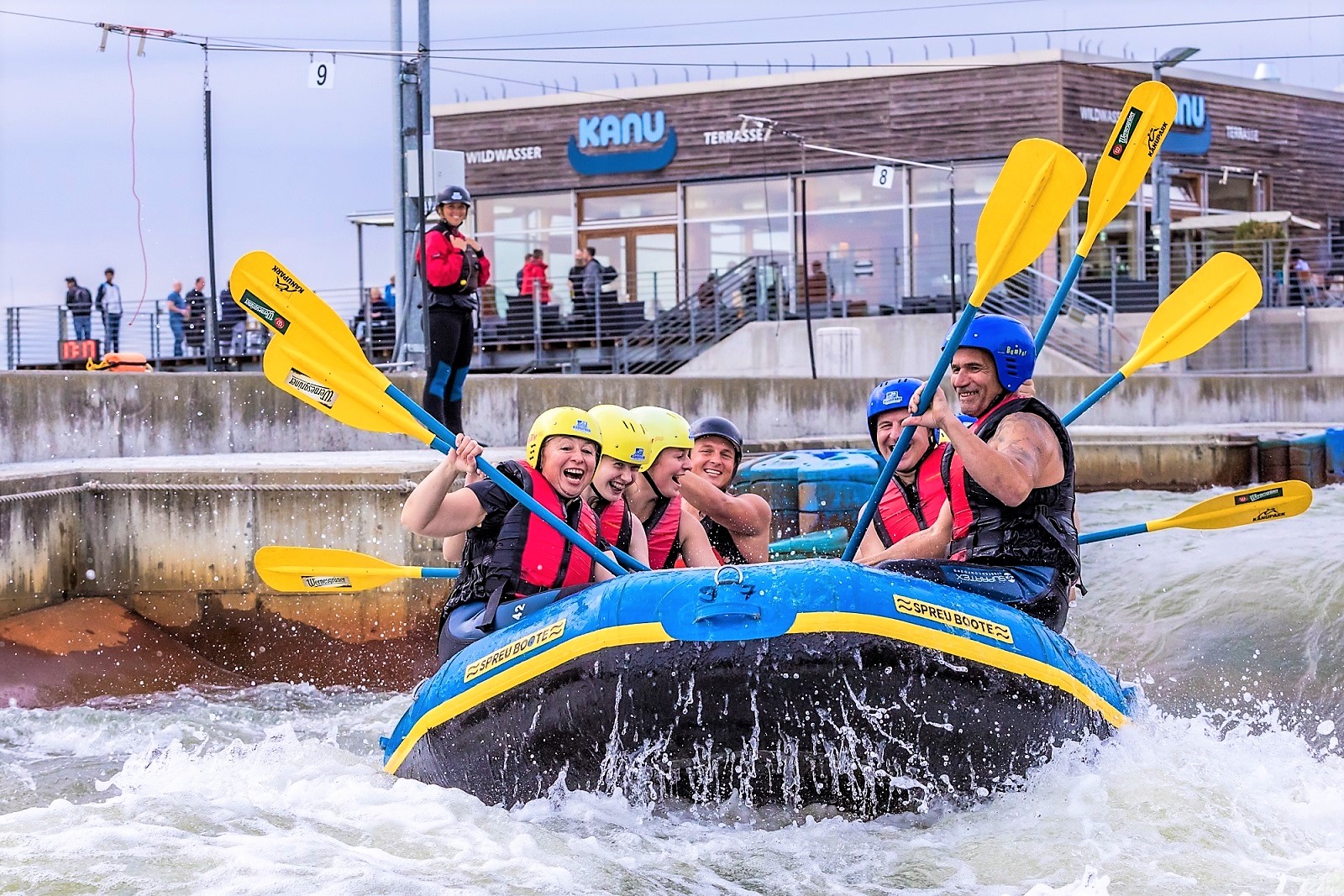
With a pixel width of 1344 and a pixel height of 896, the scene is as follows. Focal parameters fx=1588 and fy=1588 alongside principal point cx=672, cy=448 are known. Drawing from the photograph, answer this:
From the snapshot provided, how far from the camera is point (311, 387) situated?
222 inches

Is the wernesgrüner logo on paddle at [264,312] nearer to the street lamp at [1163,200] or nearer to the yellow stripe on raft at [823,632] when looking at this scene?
the yellow stripe on raft at [823,632]

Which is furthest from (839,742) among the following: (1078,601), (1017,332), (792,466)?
(1078,601)

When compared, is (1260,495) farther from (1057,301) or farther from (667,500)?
(667,500)

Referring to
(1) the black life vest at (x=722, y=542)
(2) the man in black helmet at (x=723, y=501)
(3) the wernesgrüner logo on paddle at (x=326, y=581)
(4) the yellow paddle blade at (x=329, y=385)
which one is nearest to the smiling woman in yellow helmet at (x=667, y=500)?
(2) the man in black helmet at (x=723, y=501)

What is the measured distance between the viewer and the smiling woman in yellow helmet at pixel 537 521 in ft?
17.4

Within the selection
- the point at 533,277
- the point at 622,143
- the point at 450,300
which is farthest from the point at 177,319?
the point at 450,300

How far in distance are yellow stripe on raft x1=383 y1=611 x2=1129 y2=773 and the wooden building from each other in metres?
17.0

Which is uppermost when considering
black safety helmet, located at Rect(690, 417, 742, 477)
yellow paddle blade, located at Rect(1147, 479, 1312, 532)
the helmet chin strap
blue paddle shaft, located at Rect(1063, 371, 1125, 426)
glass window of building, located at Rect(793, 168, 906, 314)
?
glass window of building, located at Rect(793, 168, 906, 314)

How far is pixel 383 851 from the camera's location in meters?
4.63

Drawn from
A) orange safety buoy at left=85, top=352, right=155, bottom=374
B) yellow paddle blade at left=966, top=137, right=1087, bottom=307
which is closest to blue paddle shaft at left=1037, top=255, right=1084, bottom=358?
yellow paddle blade at left=966, top=137, right=1087, bottom=307

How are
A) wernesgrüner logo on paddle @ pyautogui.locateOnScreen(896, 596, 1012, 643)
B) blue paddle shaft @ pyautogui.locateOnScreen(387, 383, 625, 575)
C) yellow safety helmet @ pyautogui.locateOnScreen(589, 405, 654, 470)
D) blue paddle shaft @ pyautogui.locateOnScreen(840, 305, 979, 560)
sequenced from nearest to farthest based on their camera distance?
wernesgrüner logo on paddle @ pyautogui.locateOnScreen(896, 596, 1012, 643), blue paddle shaft @ pyautogui.locateOnScreen(840, 305, 979, 560), blue paddle shaft @ pyautogui.locateOnScreen(387, 383, 625, 575), yellow safety helmet @ pyautogui.locateOnScreen(589, 405, 654, 470)

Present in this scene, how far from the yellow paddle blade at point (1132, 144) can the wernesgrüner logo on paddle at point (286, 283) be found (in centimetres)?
299

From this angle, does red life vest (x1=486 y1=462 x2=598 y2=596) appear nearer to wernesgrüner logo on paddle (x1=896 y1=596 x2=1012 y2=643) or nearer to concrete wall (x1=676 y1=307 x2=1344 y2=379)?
wernesgrüner logo on paddle (x1=896 y1=596 x2=1012 y2=643)

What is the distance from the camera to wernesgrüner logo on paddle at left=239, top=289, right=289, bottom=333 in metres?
5.57
